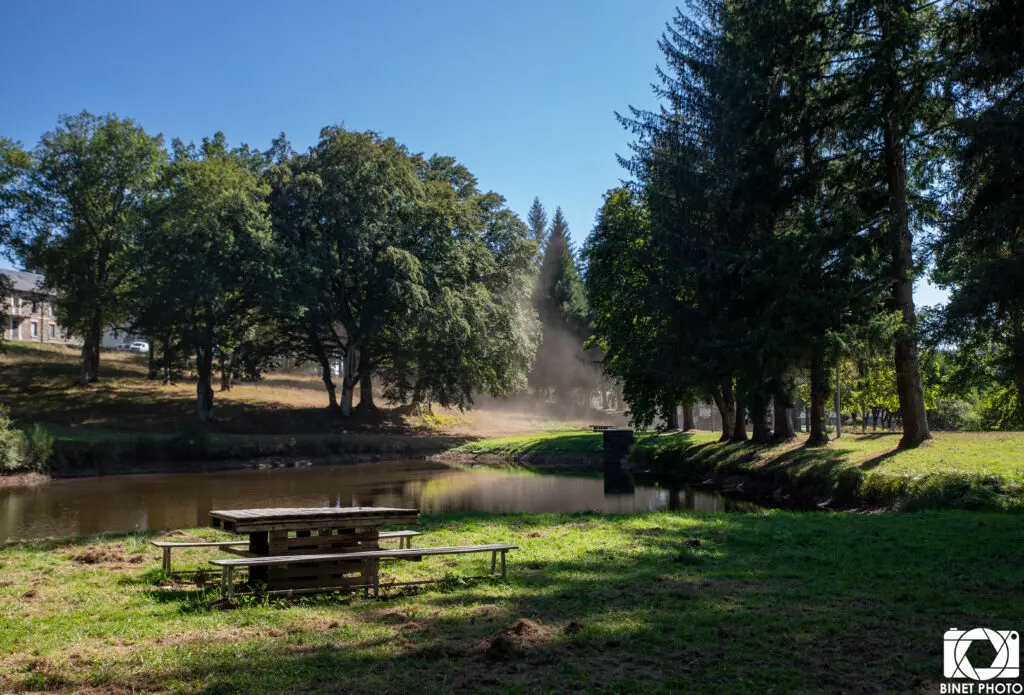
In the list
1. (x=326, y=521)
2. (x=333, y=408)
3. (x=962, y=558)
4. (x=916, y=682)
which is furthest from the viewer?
(x=333, y=408)

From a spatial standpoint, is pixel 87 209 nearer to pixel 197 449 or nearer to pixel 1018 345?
pixel 197 449

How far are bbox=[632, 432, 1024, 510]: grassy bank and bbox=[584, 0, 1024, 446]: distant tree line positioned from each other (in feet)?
4.45

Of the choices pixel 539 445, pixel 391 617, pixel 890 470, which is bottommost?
pixel 391 617

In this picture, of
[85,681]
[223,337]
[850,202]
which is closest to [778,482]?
[850,202]

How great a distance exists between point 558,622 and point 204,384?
39.5m

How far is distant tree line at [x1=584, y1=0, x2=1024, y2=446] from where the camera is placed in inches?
547

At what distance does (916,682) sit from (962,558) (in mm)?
5444

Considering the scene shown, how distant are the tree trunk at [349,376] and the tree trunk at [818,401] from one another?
28162 millimetres

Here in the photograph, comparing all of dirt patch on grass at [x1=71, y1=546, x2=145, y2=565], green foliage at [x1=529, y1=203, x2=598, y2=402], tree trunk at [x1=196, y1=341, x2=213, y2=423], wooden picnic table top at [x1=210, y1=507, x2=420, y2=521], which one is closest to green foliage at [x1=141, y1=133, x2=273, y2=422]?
tree trunk at [x1=196, y1=341, x2=213, y2=423]

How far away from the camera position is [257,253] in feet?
131

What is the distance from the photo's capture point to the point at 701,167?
88.2 feet

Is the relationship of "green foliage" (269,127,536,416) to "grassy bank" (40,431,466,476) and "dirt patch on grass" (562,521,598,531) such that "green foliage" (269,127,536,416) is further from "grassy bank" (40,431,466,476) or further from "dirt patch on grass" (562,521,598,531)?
"dirt patch on grass" (562,521,598,531)

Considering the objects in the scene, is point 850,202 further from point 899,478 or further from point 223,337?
point 223,337

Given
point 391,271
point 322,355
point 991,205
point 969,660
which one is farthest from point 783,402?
point 322,355
